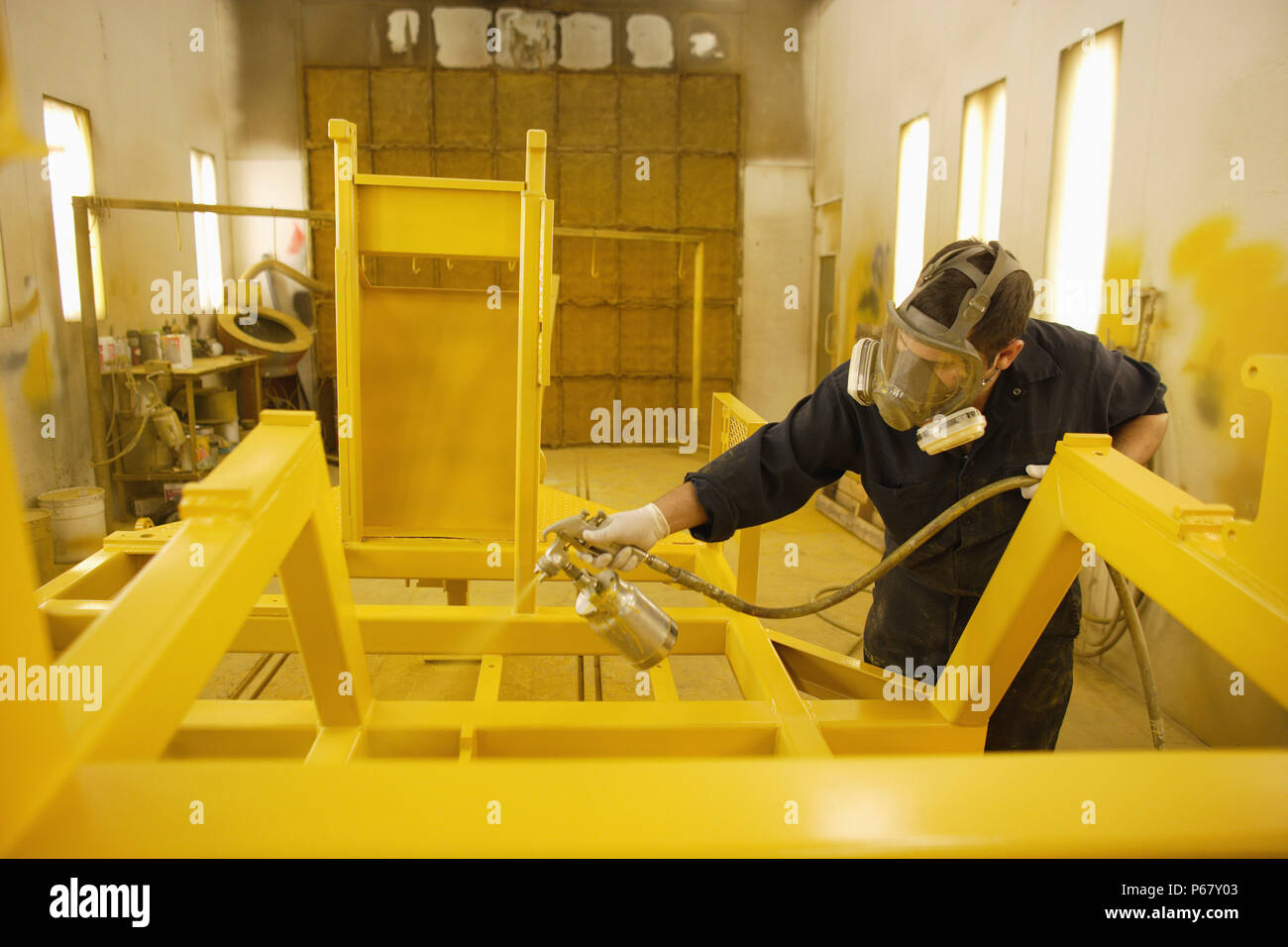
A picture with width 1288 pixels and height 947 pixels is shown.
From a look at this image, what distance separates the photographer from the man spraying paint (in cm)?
189

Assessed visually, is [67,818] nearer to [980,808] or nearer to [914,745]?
[980,808]

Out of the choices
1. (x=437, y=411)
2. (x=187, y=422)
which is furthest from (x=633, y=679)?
(x=187, y=422)

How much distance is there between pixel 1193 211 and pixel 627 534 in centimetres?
Answer: 322

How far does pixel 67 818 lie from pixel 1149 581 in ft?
4.52

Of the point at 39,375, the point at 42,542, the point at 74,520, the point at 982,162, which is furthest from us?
the point at 39,375

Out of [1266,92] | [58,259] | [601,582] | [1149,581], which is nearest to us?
[1149,581]

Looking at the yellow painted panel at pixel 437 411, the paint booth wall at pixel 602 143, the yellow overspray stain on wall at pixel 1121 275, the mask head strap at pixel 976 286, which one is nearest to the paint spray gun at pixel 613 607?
the mask head strap at pixel 976 286

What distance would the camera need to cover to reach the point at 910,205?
7258 mm

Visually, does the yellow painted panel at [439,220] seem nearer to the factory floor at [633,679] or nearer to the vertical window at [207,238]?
the factory floor at [633,679]

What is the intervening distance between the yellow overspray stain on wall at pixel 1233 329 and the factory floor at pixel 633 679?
115cm

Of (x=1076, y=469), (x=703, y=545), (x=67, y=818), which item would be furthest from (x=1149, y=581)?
(x=703, y=545)

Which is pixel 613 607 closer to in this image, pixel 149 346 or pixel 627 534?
pixel 627 534

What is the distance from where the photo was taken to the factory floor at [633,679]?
3904 mm

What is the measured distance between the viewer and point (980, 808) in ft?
2.68
